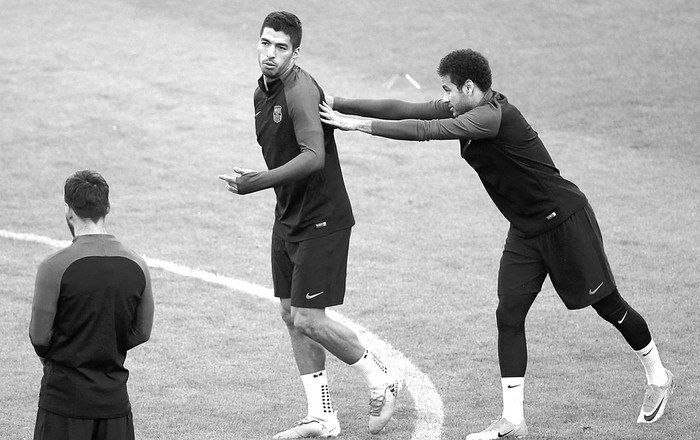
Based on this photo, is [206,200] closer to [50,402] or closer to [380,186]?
[380,186]

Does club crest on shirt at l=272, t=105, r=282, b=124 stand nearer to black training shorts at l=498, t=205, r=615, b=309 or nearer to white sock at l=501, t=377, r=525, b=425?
black training shorts at l=498, t=205, r=615, b=309

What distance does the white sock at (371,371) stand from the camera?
21.1ft

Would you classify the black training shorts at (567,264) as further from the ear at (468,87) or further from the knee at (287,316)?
the knee at (287,316)

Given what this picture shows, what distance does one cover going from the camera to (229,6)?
20875 millimetres

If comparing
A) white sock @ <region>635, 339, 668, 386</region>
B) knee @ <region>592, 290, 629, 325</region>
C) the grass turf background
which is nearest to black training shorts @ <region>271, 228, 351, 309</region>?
the grass turf background

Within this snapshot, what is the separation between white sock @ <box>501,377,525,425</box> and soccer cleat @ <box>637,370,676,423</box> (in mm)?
803

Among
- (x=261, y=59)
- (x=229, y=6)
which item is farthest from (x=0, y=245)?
(x=229, y=6)

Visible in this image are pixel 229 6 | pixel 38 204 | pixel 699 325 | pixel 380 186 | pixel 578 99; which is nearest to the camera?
pixel 699 325

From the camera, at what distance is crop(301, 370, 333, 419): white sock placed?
6395mm

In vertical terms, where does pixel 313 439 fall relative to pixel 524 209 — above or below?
below

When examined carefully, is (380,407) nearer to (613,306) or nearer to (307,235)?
(307,235)

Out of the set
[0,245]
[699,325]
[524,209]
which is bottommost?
[0,245]

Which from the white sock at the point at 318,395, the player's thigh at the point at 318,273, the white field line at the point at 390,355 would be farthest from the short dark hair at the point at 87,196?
the white field line at the point at 390,355

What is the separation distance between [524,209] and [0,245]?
6023 mm
